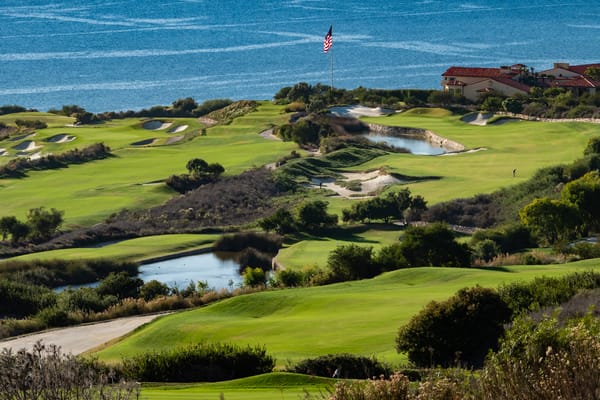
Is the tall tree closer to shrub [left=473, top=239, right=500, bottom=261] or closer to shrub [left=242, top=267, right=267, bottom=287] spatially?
shrub [left=473, top=239, right=500, bottom=261]

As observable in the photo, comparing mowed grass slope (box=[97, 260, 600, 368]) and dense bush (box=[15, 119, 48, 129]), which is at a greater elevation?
mowed grass slope (box=[97, 260, 600, 368])

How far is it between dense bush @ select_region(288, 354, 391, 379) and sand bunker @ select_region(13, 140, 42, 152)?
64.6 m

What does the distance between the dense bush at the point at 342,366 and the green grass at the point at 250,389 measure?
75 cm

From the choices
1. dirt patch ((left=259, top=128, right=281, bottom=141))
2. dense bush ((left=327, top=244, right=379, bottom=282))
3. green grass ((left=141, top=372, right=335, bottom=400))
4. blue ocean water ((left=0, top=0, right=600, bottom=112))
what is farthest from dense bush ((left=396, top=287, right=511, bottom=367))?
blue ocean water ((left=0, top=0, right=600, bottom=112))

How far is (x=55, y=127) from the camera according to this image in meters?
91.6

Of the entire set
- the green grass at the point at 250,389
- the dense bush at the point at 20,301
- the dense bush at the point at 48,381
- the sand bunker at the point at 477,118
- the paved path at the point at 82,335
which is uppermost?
the dense bush at the point at 48,381

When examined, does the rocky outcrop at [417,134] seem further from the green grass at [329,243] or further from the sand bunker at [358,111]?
the green grass at [329,243]

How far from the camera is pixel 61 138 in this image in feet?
277

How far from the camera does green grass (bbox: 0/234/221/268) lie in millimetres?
44000

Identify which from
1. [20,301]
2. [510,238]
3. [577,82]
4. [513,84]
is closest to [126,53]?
[513,84]

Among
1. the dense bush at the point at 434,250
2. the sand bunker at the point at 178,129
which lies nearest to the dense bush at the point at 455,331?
the dense bush at the point at 434,250

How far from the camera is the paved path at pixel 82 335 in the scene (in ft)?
86.1

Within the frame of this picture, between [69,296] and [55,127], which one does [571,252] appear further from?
[55,127]

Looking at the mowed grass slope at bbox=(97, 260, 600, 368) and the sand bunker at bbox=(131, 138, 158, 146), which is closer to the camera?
the mowed grass slope at bbox=(97, 260, 600, 368)
